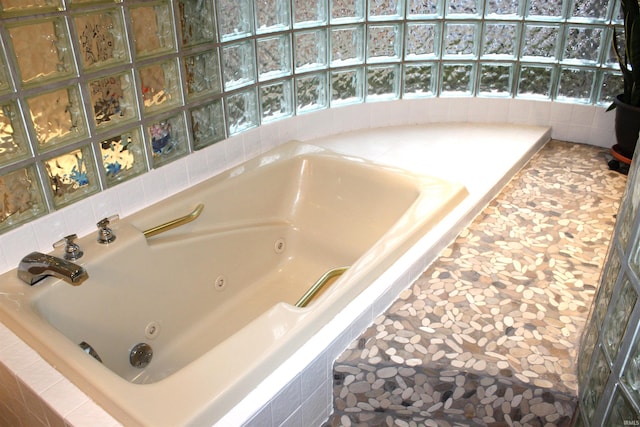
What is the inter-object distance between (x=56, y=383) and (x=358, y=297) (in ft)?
2.35

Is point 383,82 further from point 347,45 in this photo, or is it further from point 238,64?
point 238,64

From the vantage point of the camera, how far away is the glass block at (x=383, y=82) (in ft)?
7.90

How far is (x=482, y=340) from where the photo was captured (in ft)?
4.56

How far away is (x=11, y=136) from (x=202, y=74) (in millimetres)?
646

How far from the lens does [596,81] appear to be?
90.9 inches

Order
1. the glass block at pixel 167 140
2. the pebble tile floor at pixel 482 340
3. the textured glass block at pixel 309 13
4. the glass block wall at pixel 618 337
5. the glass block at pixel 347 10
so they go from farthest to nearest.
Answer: the glass block at pixel 347 10, the textured glass block at pixel 309 13, the glass block at pixel 167 140, the pebble tile floor at pixel 482 340, the glass block wall at pixel 618 337

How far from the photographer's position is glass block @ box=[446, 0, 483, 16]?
232cm

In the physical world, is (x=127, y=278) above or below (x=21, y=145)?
below

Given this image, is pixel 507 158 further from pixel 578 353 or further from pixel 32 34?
pixel 32 34

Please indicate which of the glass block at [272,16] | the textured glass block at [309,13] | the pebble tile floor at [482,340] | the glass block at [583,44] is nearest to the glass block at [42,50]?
the glass block at [272,16]

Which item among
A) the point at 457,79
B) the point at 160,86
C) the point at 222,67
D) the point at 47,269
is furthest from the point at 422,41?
the point at 47,269

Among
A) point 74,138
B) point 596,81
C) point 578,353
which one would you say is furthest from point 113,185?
point 596,81

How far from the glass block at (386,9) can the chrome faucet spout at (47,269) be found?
156 cm

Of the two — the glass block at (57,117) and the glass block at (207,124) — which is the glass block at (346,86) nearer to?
the glass block at (207,124)
